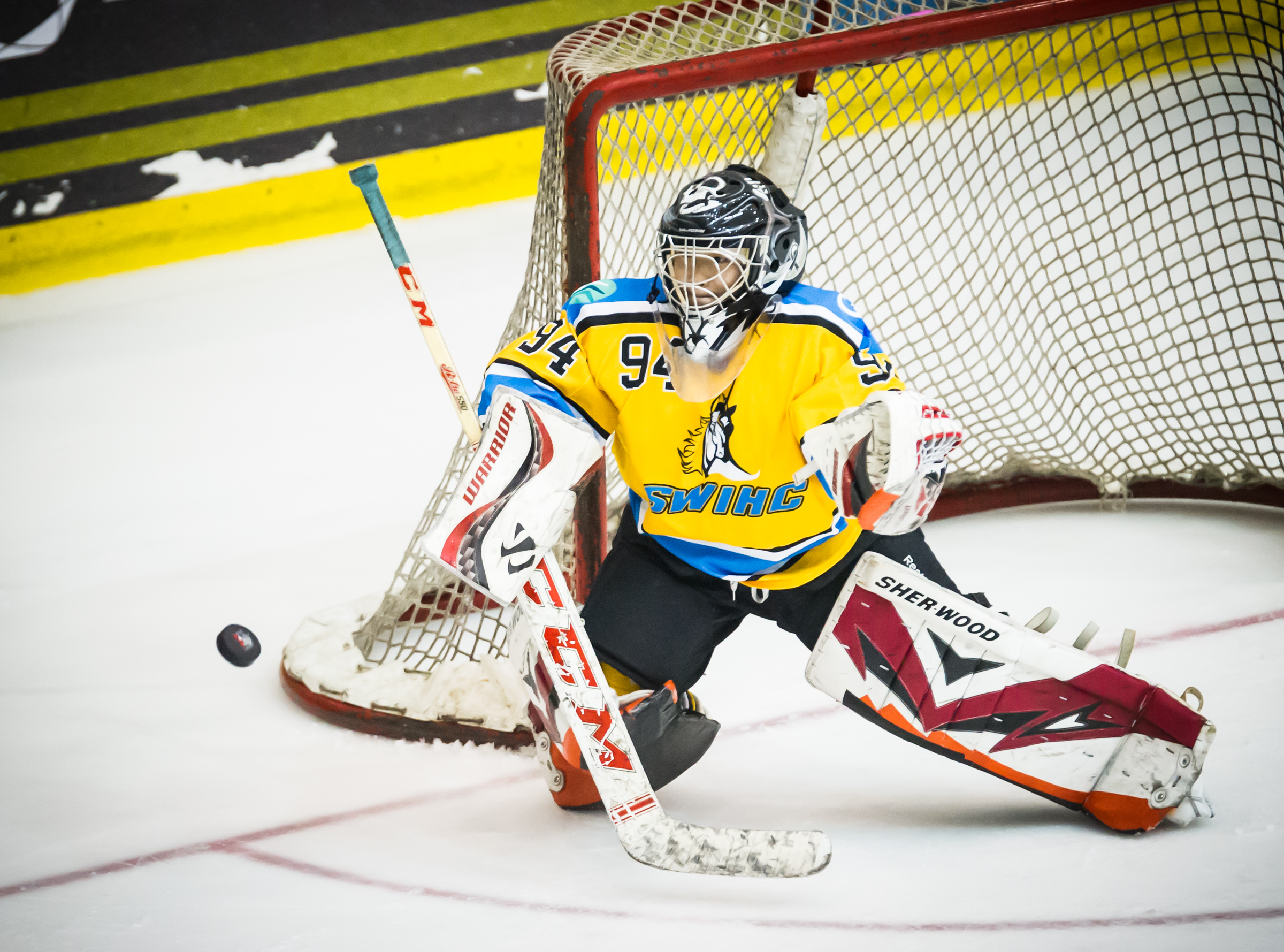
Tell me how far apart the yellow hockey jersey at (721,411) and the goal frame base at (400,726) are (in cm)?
59

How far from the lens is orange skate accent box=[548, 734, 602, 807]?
5.71 ft

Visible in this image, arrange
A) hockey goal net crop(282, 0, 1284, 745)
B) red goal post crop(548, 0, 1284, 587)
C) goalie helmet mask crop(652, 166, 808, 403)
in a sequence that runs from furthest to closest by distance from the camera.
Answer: hockey goal net crop(282, 0, 1284, 745)
red goal post crop(548, 0, 1284, 587)
goalie helmet mask crop(652, 166, 808, 403)

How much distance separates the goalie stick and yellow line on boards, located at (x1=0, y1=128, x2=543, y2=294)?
359 centimetres

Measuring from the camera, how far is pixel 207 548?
9.91ft

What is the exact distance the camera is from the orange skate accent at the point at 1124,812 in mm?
1648

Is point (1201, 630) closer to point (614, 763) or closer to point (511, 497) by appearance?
point (614, 763)

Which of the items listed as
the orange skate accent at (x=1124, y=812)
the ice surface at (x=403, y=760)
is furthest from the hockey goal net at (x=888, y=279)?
the orange skate accent at (x=1124, y=812)

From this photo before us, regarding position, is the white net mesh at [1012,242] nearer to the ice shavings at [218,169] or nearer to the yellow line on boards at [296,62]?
the yellow line on boards at [296,62]

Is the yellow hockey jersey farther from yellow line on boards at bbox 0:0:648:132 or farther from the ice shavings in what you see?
yellow line on boards at bbox 0:0:648:132

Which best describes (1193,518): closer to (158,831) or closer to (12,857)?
(158,831)

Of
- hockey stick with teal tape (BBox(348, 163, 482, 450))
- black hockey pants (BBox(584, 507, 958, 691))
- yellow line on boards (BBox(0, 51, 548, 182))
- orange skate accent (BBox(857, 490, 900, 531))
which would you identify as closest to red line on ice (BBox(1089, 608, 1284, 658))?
black hockey pants (BBox(584, 507, 958, 691))

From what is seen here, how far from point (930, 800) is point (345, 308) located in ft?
10.7

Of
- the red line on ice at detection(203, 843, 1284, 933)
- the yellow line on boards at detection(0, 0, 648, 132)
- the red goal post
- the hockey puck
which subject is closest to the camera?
the red line on ice at detection(203, 843, 1284, 933)

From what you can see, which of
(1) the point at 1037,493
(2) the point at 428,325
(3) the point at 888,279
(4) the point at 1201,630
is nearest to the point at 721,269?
(2) the point at 428,325
